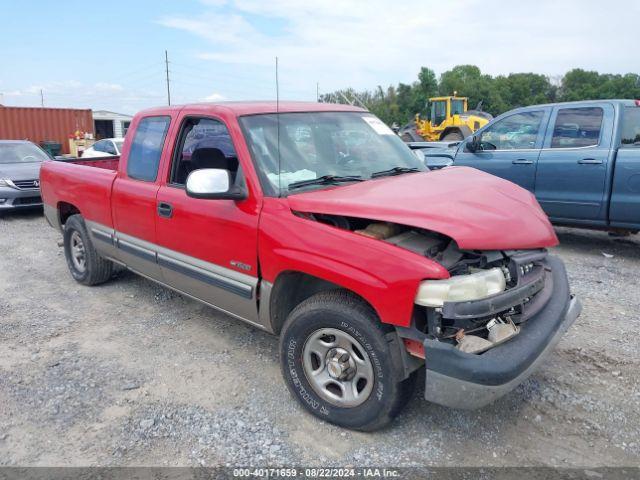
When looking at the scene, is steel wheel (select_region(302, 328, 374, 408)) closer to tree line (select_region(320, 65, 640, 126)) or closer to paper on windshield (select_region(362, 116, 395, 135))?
paper on windshield (select_region(362, 116, 395, 135))

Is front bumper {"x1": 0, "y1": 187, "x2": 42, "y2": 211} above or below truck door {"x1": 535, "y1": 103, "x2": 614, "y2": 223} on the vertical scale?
below

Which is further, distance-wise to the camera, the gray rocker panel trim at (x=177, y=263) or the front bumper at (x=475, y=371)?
the gray rocker panel trim at (x=177, y=263)

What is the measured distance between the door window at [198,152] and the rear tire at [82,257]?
183 cm

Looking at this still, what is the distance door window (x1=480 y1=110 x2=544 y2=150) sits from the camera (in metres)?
6.99

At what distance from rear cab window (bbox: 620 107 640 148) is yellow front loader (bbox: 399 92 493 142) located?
1373 centimetres

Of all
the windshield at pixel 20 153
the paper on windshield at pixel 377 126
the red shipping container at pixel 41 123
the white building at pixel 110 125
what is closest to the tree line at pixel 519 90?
the white building at pixel 110 125

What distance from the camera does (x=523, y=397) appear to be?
3.34 metres

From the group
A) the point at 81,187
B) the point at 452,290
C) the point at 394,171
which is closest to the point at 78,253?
the point at 81,187

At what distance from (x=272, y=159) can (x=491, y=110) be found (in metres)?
65.3

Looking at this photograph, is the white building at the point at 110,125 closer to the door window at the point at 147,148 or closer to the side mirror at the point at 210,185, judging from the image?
the door window at the point at 147,148

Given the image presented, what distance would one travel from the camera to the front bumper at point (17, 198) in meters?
9.47

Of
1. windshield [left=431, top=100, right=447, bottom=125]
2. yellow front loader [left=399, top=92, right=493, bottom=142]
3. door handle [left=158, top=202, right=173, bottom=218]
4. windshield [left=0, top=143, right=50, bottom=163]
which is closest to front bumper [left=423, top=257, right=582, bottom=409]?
door handle [left=158, top=202, right=173, bottom=218]

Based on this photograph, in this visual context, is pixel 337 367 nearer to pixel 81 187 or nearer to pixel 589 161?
pixel 81 187

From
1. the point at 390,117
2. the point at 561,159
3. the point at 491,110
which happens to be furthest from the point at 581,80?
the point at 561,159
